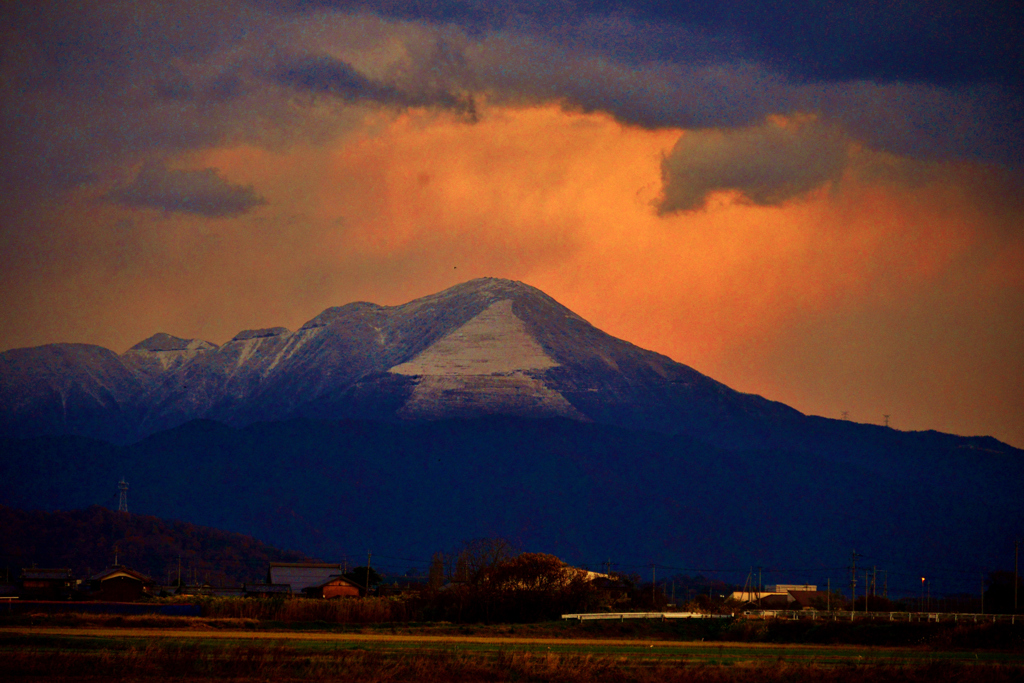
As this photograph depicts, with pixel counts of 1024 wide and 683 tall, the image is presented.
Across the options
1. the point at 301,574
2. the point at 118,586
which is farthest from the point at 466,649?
the point at 301,574

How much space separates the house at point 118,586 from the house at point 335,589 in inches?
700

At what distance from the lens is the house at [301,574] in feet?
433

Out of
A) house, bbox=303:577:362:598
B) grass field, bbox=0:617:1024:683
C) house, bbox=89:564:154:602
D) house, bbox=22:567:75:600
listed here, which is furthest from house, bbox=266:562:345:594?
grass field, bbox=0:617:1024:683

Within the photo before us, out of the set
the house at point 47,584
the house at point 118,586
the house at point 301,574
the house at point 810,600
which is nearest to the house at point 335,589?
the house at point 301,574

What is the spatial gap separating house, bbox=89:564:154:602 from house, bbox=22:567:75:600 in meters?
2.90

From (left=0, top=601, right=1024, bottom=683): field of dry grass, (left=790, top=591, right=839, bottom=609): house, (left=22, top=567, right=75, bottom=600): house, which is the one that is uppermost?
(left=0, top=601, right=1024, bottom=683): field of dry grass

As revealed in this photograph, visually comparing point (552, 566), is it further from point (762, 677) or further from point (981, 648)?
point (762, 677)

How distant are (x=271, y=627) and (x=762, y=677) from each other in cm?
3909

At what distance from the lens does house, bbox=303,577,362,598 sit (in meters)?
120

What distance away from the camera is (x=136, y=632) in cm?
6347

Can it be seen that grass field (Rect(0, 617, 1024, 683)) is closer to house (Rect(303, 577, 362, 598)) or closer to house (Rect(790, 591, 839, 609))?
house (Rect(303, 577, 362, 598))

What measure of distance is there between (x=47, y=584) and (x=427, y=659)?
3718 inches

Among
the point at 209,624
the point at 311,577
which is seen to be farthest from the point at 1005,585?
the point at 209,624

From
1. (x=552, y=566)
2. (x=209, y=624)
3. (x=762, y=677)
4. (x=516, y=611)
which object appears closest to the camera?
(x=762, y=677)
